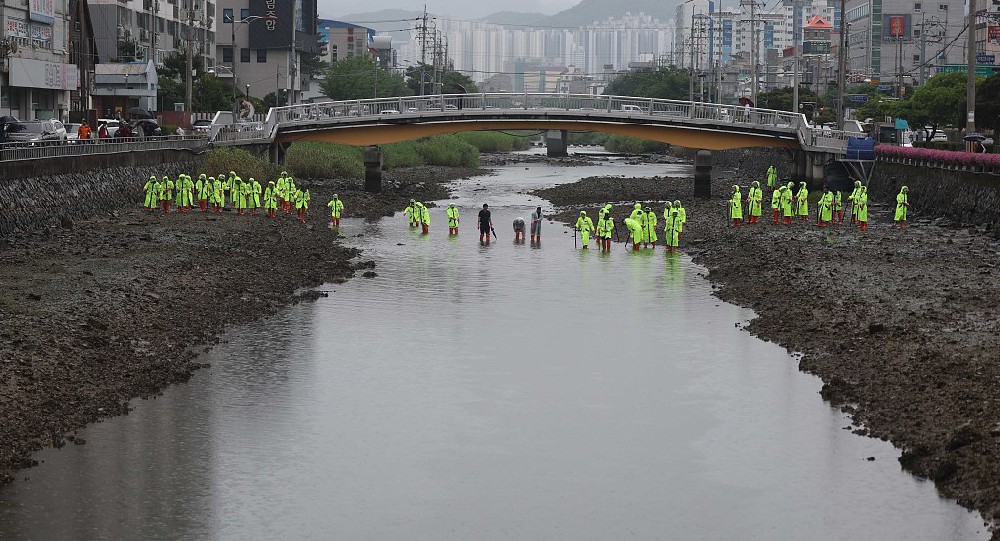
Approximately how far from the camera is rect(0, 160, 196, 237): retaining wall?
36.9 metres

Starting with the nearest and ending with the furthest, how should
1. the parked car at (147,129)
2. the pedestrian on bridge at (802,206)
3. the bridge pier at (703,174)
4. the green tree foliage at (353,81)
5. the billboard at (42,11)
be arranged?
the pedestrian on bridge at (802,206), the parked car at (147,129), the bridge pier at (703,174), the billboard at (42,11), the green tree foliage at (353,81)

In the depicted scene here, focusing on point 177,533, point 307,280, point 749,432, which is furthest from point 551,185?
point 177,533

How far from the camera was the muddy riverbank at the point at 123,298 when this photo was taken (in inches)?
830

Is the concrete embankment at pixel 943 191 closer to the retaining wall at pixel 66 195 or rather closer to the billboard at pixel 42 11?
the retaining wall at pixel 66 195

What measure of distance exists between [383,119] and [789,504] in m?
48.2

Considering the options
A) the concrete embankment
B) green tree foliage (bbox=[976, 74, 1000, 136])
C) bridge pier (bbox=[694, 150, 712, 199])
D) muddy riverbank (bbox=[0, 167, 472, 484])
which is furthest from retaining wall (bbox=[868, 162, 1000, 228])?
muddy riverbank (bbox=[0, 167, 472, 484])

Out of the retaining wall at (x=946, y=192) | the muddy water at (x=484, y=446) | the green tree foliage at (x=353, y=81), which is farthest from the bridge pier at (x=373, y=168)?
the green tree foliage at (x=353, y=81)

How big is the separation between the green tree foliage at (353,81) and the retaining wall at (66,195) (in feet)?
250

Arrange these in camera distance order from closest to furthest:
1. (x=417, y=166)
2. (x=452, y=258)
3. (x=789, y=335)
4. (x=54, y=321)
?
1. (x=54, y=321)
2. (x=789, y=335)
3. (x=452, y=258)
4. (x=417, y=166)

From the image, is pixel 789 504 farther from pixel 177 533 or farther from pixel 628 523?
pixel 177 533

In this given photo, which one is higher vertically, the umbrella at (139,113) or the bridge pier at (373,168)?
the umbrella at (139,113)

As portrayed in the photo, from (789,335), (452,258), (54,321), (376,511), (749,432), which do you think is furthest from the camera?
(452,258)

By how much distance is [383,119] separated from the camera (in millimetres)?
64188

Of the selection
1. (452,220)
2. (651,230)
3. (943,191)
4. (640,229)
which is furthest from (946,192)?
(452,220)
